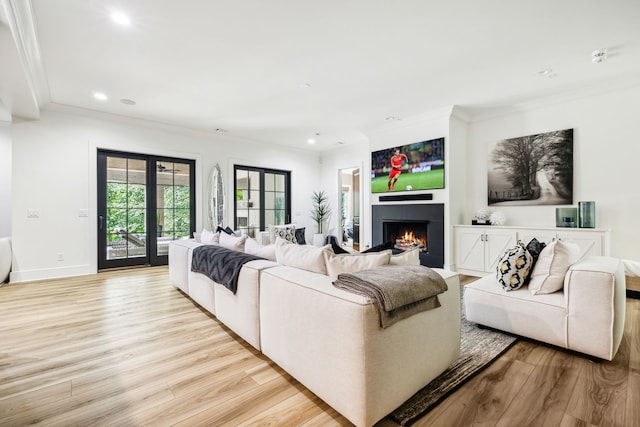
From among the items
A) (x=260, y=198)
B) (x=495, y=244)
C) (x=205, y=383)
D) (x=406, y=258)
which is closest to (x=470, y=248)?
(x=495, y=244)

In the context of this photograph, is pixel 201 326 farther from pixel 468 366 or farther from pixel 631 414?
pixel 631 414

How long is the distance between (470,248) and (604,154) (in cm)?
205

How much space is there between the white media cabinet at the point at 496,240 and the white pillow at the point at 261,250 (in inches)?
136

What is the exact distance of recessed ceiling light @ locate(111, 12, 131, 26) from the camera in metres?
2.45

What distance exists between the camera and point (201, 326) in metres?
2.71

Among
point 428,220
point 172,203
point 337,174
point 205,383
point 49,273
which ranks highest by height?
point 337,174

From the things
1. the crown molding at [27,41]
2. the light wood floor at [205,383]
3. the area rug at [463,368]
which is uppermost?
the crown molding at [27,41]

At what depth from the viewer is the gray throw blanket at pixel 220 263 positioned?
2.30 m

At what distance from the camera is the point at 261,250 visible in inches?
101

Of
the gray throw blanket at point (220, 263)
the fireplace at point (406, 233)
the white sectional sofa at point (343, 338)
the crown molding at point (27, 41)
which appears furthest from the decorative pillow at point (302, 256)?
the fireplace at point (406, 233)

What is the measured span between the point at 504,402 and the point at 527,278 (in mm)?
1203

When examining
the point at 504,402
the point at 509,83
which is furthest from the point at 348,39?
the point at 504,402

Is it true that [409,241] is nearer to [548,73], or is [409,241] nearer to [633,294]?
[633,294]

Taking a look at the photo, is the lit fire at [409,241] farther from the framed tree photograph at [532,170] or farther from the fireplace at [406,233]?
the framed tree photograph at [532,170]
